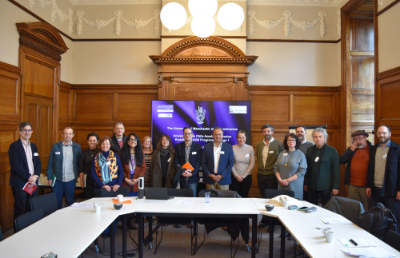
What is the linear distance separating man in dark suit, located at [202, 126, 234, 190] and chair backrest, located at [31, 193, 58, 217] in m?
2.18

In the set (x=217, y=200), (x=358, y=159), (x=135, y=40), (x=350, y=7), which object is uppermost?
(x=350, y=7)

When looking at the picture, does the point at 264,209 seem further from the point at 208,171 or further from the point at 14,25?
the point at 14,25

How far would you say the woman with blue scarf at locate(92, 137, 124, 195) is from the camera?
3861 mm

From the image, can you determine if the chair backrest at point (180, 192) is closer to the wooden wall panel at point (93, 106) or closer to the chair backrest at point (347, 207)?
the chair backrest at point (347, 207)

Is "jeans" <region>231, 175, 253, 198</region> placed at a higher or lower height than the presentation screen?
lower

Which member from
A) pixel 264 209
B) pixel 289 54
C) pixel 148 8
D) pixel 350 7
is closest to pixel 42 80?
pixel 148 8

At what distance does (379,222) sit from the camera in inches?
94.8

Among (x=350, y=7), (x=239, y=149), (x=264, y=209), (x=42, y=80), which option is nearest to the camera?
(x=264, y=209)

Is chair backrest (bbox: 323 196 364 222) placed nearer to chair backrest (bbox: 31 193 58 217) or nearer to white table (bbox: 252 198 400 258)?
white table (bbox: 252 198 400 258)

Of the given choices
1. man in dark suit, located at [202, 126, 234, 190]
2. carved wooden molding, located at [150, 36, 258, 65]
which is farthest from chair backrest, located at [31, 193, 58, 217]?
carved wooden molding, located at [150, 36, 258, 65]

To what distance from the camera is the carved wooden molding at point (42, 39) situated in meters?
4.69

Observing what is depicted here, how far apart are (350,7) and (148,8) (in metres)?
4.44

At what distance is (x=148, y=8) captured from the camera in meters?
6.48

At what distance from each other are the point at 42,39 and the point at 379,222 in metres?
5.77
